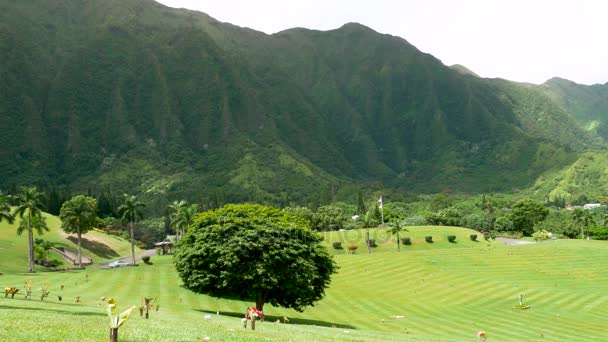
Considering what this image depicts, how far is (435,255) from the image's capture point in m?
87.1

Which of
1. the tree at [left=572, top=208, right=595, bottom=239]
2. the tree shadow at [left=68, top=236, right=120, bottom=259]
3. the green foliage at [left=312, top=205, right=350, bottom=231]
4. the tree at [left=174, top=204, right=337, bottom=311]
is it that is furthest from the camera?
the tree at [left=572, top=208, right=595, bottom=239]

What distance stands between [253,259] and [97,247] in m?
90.9

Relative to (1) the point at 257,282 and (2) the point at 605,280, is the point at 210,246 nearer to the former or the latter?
(1) the point at 257,282

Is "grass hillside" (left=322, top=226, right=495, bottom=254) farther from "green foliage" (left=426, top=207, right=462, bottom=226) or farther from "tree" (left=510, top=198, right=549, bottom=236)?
"tree" (left=510, top=198, right=549, bottom=236)

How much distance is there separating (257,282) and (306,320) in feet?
24.9

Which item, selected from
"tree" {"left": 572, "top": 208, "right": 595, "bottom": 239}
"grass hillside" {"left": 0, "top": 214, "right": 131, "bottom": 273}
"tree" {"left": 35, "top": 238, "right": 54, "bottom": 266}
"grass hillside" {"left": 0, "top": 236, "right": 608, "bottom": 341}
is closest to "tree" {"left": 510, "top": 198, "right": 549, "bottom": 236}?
"tree" {"left": 572, "top": 208, "right": 595, "bottom": 239}

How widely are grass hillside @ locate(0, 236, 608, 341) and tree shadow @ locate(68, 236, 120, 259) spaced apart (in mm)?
48760

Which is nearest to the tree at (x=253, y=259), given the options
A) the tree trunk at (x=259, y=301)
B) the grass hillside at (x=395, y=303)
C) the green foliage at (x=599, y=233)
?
the tree trunk at (x=259, y=301)

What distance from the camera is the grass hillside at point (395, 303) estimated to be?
25.7m

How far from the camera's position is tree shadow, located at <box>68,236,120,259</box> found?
388 feet

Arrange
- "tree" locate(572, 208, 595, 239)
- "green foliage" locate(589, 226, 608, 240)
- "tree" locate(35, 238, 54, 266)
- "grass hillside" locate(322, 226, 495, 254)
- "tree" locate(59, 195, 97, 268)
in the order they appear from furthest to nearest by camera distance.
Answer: "tree" locate(572, 208, 595, 239)
"green foliage" locate(589, 226, 608, 240)
"grass hillside" locate(322, 226, 495, 254)
"tree" locate(35, 238, 54, 266)
"tree" locate(59, 195, 97, 268)

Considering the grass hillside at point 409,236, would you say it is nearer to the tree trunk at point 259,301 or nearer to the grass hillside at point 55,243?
the grass hillside at point 55,243

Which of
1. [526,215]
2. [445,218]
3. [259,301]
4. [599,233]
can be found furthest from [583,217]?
[259,301]

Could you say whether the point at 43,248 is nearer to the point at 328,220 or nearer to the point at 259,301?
the point at 259,301
